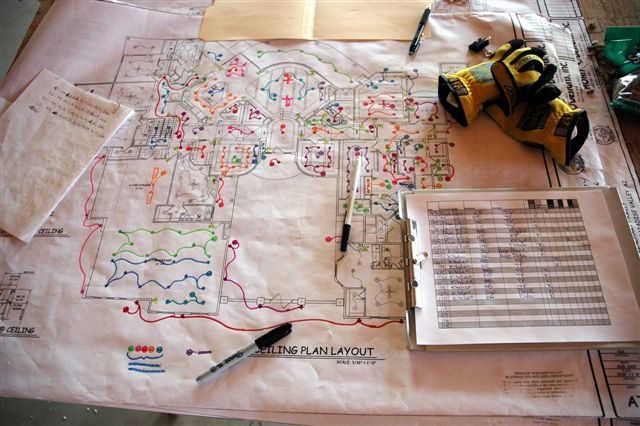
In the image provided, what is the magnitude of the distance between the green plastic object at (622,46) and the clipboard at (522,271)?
0.33 meters

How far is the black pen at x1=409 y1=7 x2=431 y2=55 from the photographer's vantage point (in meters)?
0.90

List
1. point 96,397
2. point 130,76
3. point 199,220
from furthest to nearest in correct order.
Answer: point 130,76
point 199,220
point 96,397

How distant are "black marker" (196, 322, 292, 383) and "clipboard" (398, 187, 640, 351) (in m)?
0.20

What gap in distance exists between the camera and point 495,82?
0.79m

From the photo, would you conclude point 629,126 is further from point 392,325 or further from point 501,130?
point 392,325

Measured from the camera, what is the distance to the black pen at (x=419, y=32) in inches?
35.6

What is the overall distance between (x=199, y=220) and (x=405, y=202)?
1.24 feet

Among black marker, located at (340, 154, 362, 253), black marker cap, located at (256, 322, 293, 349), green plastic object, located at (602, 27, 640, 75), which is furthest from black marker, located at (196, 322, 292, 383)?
green plastic object, located at (602, 27, 640, 75)

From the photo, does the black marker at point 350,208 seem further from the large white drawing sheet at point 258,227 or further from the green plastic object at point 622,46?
the green plastic object at point 622,46

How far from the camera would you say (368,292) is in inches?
27.4

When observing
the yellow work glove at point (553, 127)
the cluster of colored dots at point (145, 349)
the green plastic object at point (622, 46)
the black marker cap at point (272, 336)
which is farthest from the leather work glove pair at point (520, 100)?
the cluster of colored dots at point (145, 349)

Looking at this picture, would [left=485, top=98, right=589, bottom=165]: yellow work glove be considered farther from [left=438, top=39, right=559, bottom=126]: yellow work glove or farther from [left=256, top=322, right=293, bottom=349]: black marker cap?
[left=256, top=322, right=293, bottom=349]: black marker cap

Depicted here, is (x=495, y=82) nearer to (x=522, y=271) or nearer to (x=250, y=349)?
(x=522, y=271)

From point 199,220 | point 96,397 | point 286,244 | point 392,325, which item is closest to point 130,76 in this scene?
point 199,220
